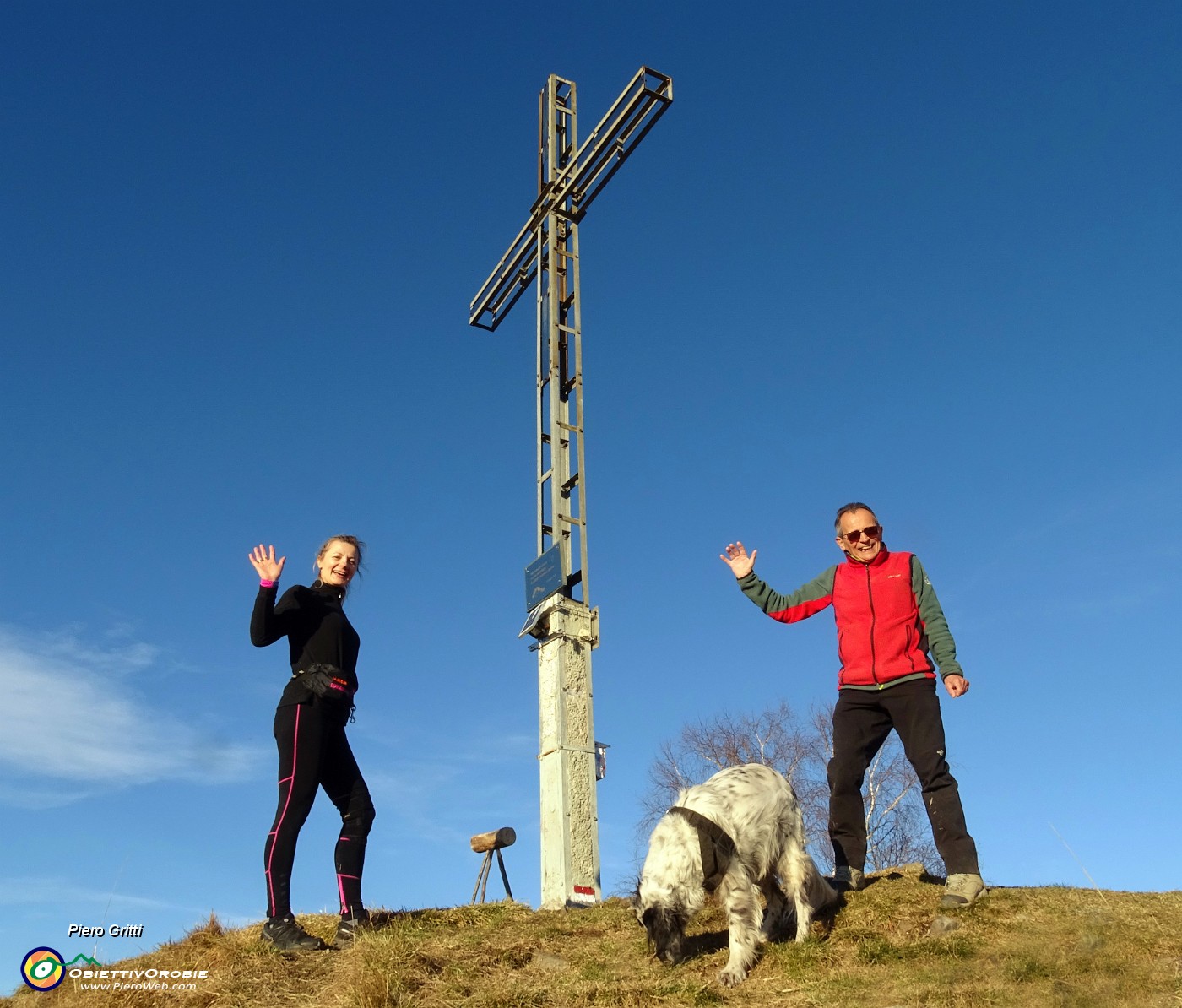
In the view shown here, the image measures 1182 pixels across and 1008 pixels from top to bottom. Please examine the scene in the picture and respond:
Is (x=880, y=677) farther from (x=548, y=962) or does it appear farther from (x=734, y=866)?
(x=548, y=962)

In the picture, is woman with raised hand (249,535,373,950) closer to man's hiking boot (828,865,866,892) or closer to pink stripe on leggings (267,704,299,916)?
pink stripe on leggings (267,704,299,916)

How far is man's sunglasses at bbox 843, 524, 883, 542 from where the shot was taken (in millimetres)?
6820

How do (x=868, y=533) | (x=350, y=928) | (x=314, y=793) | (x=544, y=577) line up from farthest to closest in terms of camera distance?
(x=544, y=577) → (x=868, y=533) → (x=350, y=928) → (x=314, y=793)

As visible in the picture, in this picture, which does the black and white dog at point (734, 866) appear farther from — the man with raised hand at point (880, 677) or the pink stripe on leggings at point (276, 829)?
the pink stripe on leggings at point (276, 829)

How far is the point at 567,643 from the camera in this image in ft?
30.7

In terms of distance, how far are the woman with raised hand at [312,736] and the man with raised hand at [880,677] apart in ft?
8.81

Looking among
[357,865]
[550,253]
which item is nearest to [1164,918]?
[357,865]

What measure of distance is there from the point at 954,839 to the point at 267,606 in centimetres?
418

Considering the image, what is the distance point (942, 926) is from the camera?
574cm

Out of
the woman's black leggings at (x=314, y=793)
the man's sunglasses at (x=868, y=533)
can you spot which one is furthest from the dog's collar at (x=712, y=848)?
the man's sunglasses at (x=868, y=533)

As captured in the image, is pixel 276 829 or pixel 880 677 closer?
pixel 276 829

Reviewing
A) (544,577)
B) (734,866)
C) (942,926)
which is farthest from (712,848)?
(544,577)

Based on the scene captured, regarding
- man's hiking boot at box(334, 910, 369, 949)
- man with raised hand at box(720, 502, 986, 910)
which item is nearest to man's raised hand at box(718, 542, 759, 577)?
man with raised hand at box(720, 502, 986, 910)

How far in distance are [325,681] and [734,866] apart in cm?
255
